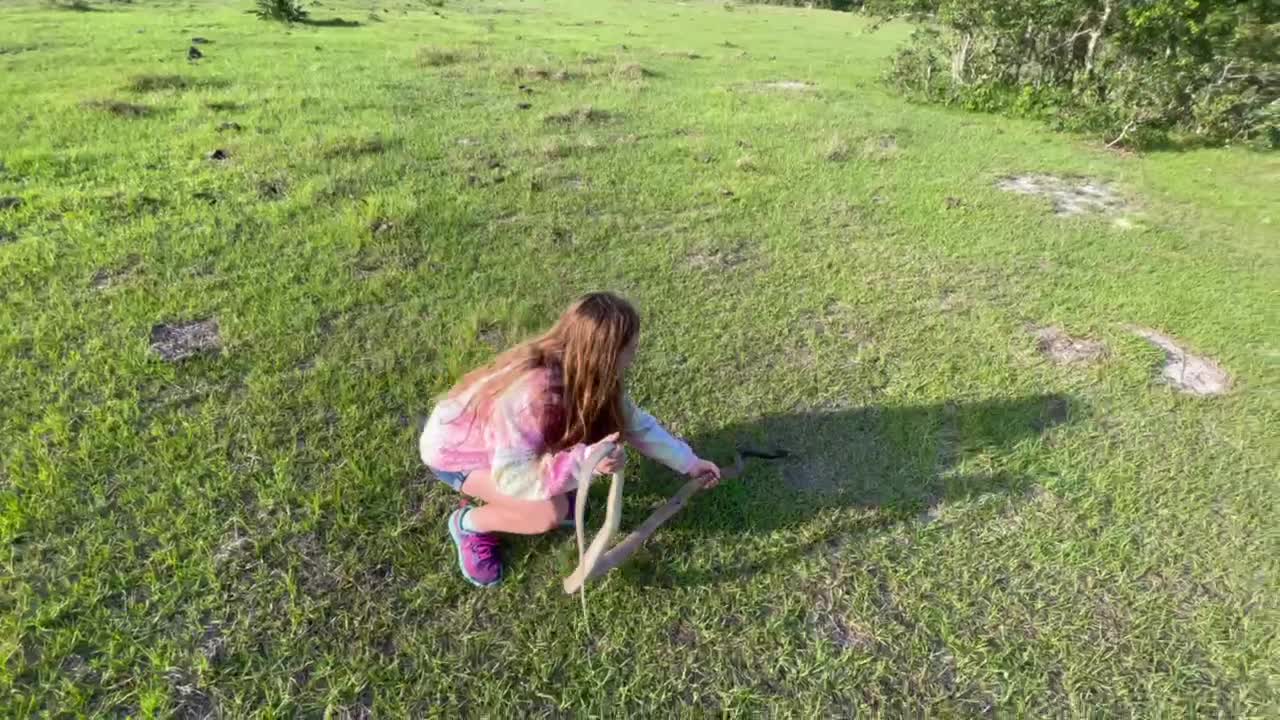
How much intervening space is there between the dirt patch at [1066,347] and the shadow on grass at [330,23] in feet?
63.8

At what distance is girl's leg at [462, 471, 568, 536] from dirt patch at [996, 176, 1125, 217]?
652 cm

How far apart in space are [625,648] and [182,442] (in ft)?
7.43

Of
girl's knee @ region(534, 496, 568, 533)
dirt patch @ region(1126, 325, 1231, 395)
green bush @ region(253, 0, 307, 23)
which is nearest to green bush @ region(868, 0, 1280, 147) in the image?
dirt patch @ region(1126, 325, 1231, 395)

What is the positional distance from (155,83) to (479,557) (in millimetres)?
10341

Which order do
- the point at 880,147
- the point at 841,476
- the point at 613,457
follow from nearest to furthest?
1. the point at 613,457
2. the point at 841,476
3. the point at 880,147

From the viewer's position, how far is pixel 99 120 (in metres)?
7.80

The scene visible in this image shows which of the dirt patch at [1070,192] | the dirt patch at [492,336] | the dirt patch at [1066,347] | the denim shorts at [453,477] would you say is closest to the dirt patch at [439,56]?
the dirt patch at [1070,192]

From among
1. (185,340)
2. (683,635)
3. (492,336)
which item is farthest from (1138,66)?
(185,340)

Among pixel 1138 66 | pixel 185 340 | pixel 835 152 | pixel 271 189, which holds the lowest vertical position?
pixel 185 340

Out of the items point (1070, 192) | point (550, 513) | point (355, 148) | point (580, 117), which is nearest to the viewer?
point (550, 513)

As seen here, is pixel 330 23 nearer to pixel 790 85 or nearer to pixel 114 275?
pixel 790 85

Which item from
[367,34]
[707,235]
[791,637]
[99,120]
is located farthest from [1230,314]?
[367,34]

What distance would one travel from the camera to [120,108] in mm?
8133

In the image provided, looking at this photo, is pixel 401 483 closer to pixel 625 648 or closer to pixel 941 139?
pixel 625 648
